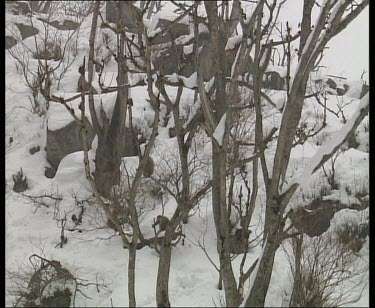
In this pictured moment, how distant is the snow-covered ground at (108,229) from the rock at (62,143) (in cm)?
12

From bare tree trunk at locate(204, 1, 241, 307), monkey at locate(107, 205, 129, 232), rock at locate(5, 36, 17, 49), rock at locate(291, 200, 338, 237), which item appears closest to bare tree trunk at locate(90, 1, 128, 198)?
monkey at locate(107, 205, 129, 232)

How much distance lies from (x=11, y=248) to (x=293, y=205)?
3.34 m

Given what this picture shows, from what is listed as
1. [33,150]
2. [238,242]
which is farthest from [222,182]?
[33,150]

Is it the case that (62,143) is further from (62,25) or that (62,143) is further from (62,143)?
(62,25)

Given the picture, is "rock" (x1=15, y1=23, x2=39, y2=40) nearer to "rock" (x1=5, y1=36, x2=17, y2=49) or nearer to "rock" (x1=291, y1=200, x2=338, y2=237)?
"rock" (x1=5, y1=36, x2=17, y2=49)

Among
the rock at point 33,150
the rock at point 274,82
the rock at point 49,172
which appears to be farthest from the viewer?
the rock at point 274,82

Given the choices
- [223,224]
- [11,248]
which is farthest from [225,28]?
[11,248]

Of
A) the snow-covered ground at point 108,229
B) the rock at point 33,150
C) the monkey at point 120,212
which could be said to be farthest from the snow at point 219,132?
the rock at point 33,150

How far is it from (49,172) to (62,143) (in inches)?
19.3

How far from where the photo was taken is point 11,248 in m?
5.44

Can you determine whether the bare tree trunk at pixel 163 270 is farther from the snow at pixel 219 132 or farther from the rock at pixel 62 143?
the rock at pixel 62 143

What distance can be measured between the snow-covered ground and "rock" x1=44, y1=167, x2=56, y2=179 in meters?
0.06

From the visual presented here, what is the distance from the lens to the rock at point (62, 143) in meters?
7.29

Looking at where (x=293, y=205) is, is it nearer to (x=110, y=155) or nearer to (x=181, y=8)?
(x=110, y=155)
